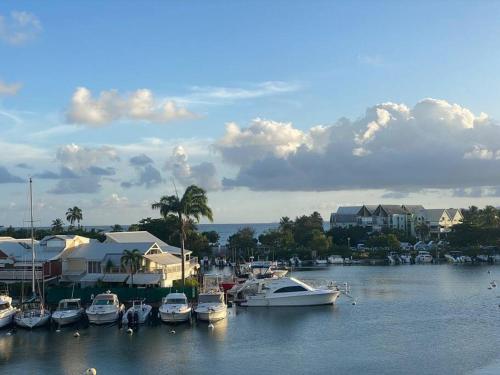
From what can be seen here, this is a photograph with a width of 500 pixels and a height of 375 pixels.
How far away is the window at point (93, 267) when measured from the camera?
7277 cm

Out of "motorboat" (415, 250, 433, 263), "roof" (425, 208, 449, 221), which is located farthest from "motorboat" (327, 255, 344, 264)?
"roof" (425, 208, 449, 221)

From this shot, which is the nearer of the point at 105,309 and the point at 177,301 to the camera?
the point at 105,309

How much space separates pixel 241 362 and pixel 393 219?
159 m

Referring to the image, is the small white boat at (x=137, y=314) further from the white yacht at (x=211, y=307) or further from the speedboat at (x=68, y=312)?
the speedboat at (x=68, y=312)

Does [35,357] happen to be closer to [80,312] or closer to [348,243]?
[80,312]

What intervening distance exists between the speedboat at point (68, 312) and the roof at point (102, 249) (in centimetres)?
981

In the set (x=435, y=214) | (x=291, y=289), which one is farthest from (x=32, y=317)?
(x=435, y=214)

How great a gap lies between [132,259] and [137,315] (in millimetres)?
9751

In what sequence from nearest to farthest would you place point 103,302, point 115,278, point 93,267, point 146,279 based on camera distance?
point 103,302 < point 146,279 < point 115,278 < point 93,267

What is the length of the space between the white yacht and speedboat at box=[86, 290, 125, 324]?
7554 mm

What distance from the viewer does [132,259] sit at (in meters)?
68.5

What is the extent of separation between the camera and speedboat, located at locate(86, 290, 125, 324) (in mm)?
59812

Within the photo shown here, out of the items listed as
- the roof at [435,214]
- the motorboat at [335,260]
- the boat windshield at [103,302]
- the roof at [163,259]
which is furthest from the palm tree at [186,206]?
the roof at [435,214]

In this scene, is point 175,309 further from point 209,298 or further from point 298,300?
point 298,300
